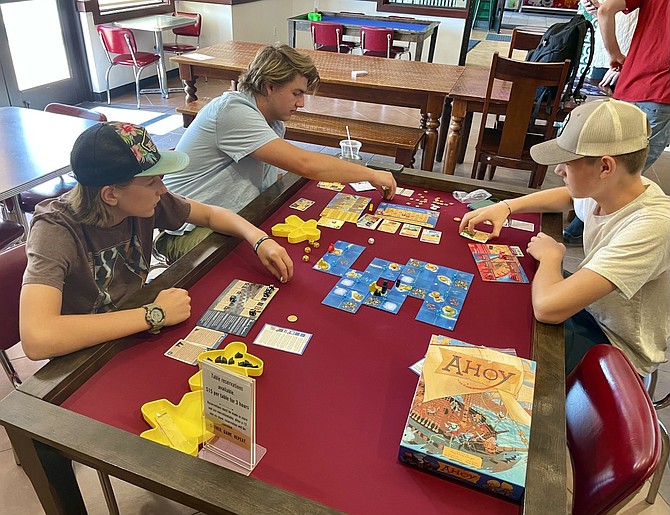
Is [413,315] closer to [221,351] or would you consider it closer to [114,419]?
[221,351]

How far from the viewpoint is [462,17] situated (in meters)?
6.72

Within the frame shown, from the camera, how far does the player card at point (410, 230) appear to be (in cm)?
168

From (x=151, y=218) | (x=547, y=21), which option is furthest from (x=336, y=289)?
(x=547, y=21)

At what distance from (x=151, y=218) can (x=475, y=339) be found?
0.98 metres

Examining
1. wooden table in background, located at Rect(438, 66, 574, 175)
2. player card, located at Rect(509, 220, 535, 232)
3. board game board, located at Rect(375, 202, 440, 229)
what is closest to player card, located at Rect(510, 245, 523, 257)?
player card, located at Rect(509, 220, 535, 232)

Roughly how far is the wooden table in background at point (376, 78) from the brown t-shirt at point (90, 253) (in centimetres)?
235

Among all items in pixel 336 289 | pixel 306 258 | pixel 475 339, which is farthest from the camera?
pixel 306 258

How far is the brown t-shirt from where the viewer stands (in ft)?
3.86

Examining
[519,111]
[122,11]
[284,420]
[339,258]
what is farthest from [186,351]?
[122,11]

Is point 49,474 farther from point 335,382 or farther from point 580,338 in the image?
point 580,338

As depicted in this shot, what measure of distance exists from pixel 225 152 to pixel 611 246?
127 centimetres

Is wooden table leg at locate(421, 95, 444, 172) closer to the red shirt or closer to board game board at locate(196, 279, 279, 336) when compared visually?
the red shirt

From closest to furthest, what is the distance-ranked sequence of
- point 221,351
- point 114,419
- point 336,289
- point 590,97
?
point 114,419, point 221,351, point 336,289, point 590,97

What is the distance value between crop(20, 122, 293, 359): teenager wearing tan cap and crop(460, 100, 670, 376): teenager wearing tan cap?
0.74 meters
